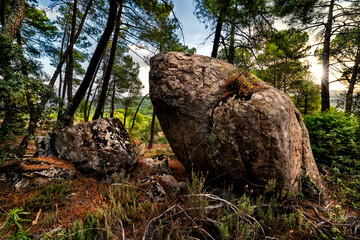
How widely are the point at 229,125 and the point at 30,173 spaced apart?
4.35m

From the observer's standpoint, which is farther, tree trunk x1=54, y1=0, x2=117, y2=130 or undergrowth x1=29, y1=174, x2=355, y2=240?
tree trunk x1=54, y1=0, x2=117, y2=130

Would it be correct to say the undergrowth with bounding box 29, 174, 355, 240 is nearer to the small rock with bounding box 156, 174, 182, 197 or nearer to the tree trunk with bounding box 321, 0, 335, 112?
the small rock with bounding box 156, 174, 182, 197

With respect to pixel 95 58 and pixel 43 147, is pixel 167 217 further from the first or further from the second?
pixel 95 58

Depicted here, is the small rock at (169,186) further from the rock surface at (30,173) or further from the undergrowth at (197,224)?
the rock surface at (30,173)

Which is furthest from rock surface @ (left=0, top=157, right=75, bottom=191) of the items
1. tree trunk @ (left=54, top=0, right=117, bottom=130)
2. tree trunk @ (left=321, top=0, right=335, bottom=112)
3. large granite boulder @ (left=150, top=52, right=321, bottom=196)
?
tree trunk @ (left=321, top=0, right=335, bottom=112)

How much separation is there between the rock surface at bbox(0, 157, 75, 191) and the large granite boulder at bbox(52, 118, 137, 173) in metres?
0.44

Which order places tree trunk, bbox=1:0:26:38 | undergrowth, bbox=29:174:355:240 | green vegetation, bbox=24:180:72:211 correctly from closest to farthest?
undergrowth, bbox=29:174:355:240
green vegetation, bbox=24:180:72:211
tree trunk, bbox=1:0:26:38

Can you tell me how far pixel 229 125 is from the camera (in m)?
2.83

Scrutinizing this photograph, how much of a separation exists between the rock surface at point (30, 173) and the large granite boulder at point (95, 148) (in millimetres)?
439

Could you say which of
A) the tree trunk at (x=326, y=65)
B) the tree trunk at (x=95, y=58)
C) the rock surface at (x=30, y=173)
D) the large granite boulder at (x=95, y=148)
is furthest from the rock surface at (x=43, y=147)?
the tree trunk at (x=326, y=65)

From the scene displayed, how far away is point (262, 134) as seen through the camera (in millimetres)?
2617

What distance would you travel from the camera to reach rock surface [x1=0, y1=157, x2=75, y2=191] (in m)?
2.72

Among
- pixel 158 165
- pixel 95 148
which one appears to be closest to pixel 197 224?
pixel 158 165

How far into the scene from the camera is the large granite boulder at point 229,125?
2.65 metres
